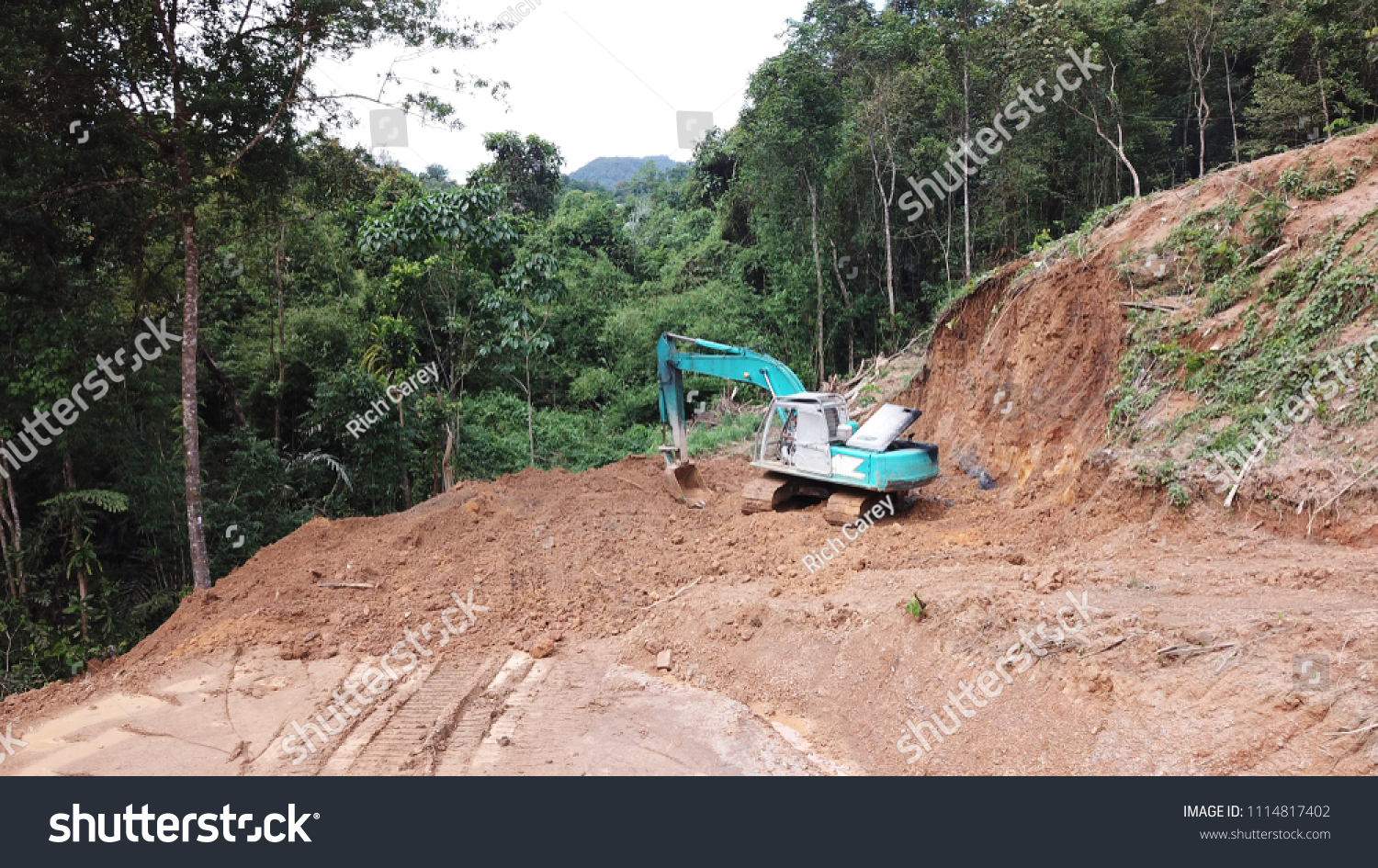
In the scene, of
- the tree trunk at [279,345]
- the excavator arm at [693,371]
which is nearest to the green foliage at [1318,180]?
the excavator arm at [693,371]

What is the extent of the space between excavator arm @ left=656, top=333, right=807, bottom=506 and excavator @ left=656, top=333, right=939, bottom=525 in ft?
0.05

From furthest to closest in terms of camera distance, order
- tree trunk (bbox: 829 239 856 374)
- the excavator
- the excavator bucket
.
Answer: tree trunk (bbox: 829 239 856 374) < the excavator bucket < the excavator

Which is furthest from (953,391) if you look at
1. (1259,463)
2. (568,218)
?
(568,218)

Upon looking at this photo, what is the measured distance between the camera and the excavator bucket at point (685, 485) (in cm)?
1151

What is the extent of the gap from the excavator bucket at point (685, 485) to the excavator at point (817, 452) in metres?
0.01

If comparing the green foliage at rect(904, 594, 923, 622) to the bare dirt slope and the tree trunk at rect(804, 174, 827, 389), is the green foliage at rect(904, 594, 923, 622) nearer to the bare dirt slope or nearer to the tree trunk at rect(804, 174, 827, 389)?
the bare dirt slope

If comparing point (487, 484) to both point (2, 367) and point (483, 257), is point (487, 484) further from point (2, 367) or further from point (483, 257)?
point (2, 367)

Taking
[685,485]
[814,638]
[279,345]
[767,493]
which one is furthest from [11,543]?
[814,638]

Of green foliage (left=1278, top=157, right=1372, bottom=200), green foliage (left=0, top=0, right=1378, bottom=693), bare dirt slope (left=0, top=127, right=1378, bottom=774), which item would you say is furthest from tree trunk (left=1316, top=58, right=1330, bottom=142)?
green foliage (left=1278, top=157, right=1372, bottom=200)

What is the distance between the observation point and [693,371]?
38.8 feet

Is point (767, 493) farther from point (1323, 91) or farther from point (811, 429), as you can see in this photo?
point (1323, 91)

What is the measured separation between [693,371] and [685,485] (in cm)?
167

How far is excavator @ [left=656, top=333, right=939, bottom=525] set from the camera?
30.4 feet

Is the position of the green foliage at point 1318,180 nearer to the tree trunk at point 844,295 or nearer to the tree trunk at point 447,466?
the tree trunk at point 844,295
